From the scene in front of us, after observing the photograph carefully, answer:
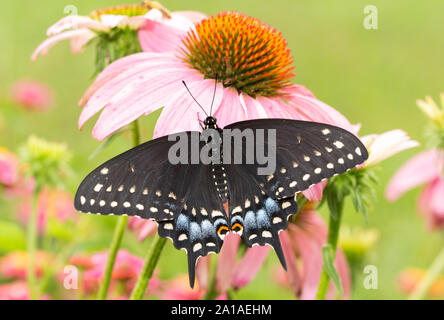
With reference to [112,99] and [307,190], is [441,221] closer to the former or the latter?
[307,190]

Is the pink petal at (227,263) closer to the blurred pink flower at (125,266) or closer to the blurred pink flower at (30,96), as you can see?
the blurred pink flower at (125,266)

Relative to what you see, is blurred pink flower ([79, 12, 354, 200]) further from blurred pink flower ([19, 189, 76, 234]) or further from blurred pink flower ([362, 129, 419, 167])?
blurred pink flower ([19, 189, 76, 234])

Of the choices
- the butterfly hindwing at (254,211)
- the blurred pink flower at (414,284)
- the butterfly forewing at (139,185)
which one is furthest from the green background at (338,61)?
the butterfly forewing at (139,185)

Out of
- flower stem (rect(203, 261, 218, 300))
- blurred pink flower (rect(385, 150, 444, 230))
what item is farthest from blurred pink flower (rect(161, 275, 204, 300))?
blurred pink flower (rect(385, 150, 444, 230))

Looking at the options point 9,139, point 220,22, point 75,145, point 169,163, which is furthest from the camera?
point 75,145

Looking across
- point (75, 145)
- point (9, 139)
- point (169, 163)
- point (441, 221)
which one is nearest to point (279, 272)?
point (441, 221)

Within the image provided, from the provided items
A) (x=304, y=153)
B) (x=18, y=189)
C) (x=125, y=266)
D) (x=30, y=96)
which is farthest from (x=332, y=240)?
(x=30, y=96)
